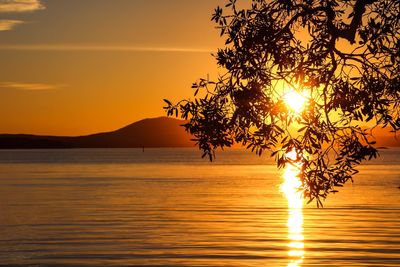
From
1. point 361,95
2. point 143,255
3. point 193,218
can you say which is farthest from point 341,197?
point 361,95

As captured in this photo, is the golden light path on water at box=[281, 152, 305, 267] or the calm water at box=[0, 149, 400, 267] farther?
the calm water at box=[0, 149, 400, 267]

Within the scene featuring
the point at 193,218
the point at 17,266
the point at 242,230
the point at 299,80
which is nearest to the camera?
the point at 299,80

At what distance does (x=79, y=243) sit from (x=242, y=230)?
29.6 feet

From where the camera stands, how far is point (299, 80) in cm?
1712

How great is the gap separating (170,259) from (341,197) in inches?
1534

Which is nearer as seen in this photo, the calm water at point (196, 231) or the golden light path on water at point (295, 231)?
the golden light path on water at point (295, 231)

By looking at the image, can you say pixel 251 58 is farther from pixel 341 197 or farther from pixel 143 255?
pixel 341 197

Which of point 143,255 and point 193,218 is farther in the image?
point 193,218

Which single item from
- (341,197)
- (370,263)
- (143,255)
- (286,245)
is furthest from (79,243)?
(341,197)

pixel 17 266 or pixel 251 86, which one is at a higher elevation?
pixel 251 86

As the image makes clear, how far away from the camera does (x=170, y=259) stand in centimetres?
2978

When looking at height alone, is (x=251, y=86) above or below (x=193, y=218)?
above

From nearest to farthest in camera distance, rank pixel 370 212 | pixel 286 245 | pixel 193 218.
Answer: pixel 286 245 → pixel 193 218 → pixel 370 212

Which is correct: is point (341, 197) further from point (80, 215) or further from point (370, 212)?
point (80, 215)
